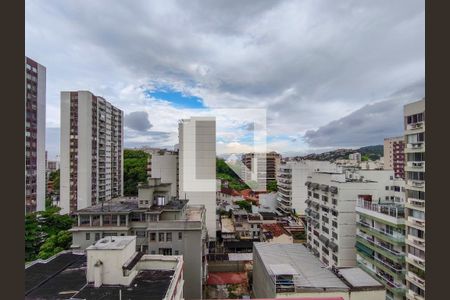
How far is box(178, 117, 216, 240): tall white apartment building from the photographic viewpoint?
46.2 feet

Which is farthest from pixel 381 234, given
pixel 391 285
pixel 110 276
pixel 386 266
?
pixel 110 276

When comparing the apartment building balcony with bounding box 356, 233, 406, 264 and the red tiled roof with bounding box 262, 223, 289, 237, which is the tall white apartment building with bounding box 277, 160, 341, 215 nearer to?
the red tiled roof with bounding box 262, 223, 289, 237

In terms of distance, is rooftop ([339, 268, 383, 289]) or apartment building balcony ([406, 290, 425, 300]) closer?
rooftop ([339, 268, 383, 289])

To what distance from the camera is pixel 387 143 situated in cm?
2825

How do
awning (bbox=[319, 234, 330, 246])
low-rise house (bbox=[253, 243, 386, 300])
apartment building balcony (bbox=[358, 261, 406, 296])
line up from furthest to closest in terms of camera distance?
awning (bbox=[319, 234, 330, 246]) → apartment building balcony (bbox=[358, 261, 406, 296]) → low-rise house (bbox=[253, 243, 386, 300])

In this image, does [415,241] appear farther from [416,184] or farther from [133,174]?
[133,174]

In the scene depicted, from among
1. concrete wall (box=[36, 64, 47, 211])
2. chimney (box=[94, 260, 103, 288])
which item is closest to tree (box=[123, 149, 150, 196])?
concrete wall (box=[36, 64, 47, 211])

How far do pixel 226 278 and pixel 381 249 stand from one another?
19.9 feet

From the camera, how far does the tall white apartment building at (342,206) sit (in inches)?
399

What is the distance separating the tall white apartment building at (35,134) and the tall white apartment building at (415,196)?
17558mm

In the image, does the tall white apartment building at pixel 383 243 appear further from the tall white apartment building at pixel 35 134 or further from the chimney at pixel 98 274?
the tall white apartment building at pixel 35 134

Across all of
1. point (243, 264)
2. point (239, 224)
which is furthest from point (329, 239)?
point (239, 224)

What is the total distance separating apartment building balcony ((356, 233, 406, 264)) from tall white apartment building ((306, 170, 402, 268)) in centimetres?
102

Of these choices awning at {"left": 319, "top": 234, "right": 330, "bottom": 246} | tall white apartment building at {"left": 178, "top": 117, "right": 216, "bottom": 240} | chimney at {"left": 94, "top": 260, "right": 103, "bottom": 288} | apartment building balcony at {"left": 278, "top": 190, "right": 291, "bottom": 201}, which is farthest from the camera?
apartment building balcony at {"left": 278, "top": 190, "right": 291, "bottom": 201}
